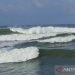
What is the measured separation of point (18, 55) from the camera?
16.6 m

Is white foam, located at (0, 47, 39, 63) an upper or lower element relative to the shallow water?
upper

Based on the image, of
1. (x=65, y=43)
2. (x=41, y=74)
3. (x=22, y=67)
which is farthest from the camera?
(x=65, y=43)

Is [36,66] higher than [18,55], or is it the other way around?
[18,55]

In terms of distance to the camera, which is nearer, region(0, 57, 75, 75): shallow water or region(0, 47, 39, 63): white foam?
region(0, 57, 75, 75): shallow water

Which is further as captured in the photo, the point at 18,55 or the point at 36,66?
the point at 18,55

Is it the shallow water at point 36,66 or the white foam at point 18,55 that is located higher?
the white foam at point 18,55

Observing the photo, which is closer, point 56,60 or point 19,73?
point 19,73

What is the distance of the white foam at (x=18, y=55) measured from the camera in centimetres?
1642

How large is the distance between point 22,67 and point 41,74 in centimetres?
202

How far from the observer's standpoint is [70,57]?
16.9 m

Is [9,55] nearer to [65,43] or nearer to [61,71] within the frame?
[65,43]

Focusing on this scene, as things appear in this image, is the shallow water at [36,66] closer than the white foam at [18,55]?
Yes

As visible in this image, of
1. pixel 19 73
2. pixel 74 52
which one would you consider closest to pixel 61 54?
pixel 74 52

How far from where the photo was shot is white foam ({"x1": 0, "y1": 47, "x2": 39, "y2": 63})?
16422 millimetres
